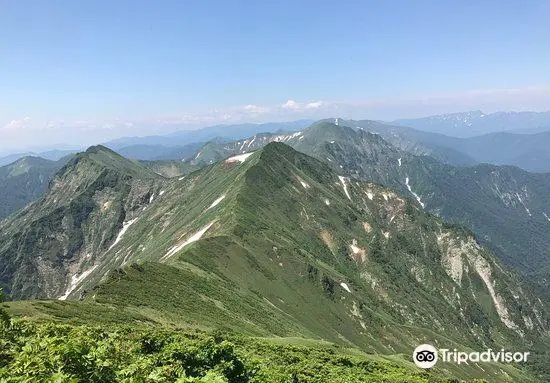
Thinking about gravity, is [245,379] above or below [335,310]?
above

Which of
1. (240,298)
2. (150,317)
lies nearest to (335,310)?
(240,298)

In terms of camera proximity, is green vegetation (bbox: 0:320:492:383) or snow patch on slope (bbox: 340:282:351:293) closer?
green vegetation (bbox: 0:320:492:383)

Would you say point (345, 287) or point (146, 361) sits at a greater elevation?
point (146, 361)

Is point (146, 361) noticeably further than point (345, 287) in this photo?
No

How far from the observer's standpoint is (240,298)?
128 metres

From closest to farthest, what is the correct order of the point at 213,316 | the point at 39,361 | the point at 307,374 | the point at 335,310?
the point at 39,361, the point at 307,374, the point at 213,316, the point at 335,310

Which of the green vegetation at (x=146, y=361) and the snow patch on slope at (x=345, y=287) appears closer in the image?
the green vegetation at (x=146, y=361)

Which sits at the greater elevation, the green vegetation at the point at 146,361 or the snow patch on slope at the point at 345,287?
the green vegetation at the point at 146,361

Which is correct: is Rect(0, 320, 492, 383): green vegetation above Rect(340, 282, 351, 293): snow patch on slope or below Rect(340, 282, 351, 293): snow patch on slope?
above

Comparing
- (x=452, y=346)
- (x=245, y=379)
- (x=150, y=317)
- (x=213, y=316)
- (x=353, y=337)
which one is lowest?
(x=452, y=346)

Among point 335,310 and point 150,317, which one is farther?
point 335,310

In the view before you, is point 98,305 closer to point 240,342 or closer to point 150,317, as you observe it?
point 150,317

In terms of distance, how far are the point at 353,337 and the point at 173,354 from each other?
140 metres

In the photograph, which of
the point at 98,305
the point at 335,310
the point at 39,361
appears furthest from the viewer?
the point at 335,310
